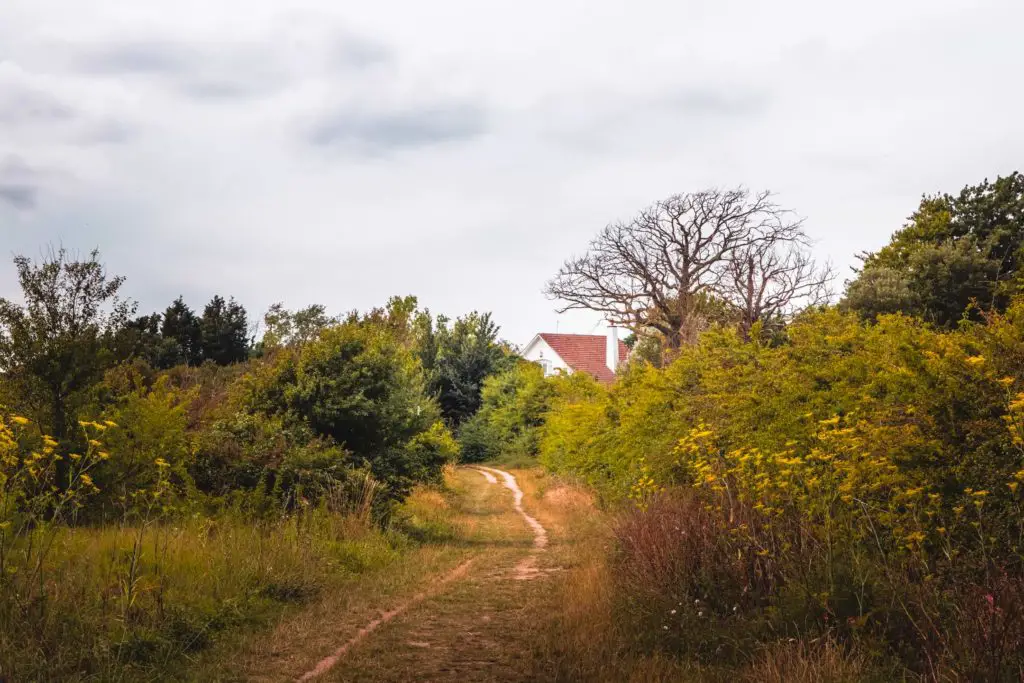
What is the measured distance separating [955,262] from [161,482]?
90.5ft

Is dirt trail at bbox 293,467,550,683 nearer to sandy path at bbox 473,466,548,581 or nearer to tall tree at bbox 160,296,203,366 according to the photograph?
sandy path at bbox 473,466,548,581

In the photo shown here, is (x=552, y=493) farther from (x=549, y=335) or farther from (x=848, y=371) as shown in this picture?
(x=549, y=335)

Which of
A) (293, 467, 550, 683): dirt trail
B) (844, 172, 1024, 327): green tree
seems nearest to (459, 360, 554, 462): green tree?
(844, 172, 1024, 327): green tree

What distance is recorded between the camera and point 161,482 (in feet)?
33.9

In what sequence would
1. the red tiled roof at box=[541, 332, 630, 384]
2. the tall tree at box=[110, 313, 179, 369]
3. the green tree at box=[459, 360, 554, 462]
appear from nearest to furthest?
the green tree at box=[459, 360, 554, 462] < the tall tree at box=[110, 313, 179, 369] < the red tiled roof at box=[541, 332, 630, 384]

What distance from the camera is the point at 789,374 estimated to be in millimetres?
10914

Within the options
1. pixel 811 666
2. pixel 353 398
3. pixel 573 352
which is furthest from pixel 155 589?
pixel 573 352

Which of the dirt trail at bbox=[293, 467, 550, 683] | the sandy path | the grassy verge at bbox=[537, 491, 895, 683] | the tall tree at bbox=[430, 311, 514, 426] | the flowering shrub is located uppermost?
the tall tree at bbox=[430, 311, 514, 426]

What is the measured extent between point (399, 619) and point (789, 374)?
19.9 feet

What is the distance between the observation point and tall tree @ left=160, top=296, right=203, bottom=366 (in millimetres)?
58500

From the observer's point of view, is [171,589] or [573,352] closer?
[171,589]

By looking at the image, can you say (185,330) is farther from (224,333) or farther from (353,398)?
(353,398)

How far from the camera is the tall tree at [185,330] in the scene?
5850 centimetres

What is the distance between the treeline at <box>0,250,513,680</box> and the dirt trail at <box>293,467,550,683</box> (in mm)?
1420
